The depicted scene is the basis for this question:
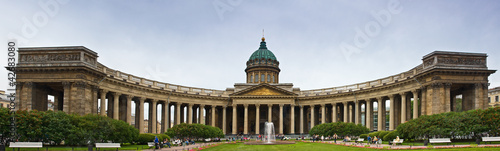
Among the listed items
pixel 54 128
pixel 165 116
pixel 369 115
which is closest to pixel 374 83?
pixel 369 115

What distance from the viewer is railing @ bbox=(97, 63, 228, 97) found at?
57844mm

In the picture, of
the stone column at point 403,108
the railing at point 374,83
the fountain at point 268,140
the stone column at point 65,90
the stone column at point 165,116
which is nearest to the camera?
the stone column at point 65,90

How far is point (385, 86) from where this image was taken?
6662cm

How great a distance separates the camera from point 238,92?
85500 millimetres

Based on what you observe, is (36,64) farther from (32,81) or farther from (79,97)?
(79,97)

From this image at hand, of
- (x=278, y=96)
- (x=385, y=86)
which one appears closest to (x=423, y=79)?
(x=385, y=86)

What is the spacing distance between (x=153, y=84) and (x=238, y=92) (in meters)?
20.3

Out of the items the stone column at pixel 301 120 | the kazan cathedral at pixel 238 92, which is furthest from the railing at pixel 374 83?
the stone column at pixel 301 120

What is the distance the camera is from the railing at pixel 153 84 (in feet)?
190

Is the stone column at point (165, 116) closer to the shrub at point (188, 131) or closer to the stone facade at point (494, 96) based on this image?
the shrub at point (188, 131)

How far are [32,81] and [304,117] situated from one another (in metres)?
62.1

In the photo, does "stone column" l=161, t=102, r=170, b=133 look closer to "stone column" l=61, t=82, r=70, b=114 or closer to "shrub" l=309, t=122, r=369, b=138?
"stone column" l=61, t=82, r=70, b=114

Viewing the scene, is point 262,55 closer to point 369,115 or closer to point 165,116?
point 165,116

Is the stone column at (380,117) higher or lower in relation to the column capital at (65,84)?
lower
